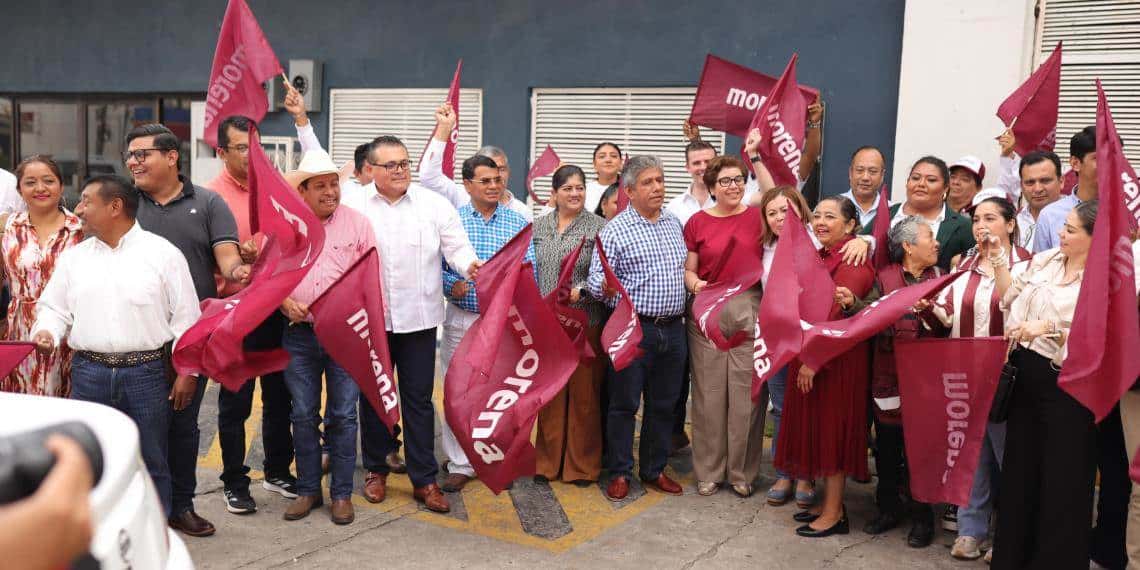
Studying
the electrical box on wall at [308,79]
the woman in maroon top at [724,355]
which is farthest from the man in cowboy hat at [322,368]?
the electrical box on wall at [308,79]

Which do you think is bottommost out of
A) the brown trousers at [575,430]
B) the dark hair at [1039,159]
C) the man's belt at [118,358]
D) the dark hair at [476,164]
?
the brown trousers at [575,430]

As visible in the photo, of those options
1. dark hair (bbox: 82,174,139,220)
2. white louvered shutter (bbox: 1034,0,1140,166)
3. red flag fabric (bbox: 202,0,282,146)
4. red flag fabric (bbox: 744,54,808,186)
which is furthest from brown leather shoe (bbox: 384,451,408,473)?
white louvered shutter (bbox: 1034,0,1140,166)

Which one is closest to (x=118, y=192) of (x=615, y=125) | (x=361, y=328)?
(x=361, y=328)

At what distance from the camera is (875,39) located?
875cm

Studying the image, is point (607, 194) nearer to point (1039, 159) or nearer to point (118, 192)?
point (1039, 159)

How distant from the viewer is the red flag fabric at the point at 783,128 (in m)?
6.60

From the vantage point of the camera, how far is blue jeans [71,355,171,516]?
15.3 feet

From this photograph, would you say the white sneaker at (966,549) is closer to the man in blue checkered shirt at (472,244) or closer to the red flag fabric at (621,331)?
the red flag fabric at (621,331)

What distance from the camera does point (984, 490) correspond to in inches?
205

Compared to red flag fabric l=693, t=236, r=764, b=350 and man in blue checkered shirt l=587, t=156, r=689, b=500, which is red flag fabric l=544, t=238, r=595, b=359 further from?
red flag fabric l=693, t=236, r=764, b=350

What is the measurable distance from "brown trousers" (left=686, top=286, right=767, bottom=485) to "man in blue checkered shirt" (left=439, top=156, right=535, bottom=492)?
1301 millimetres

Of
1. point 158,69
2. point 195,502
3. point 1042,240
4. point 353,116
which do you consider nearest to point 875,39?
point 1042,240

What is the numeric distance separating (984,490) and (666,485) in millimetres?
1836

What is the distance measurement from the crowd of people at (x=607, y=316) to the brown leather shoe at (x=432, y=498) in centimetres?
2
